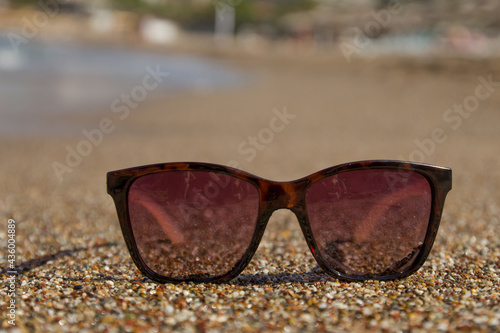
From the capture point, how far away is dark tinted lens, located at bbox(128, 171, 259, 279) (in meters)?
1.58

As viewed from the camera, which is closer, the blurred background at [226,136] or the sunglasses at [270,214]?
the sunglasses at [270,214]

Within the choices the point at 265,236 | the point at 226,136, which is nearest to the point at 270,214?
the point at 265,236

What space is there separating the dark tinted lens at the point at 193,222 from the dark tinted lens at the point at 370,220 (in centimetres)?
22

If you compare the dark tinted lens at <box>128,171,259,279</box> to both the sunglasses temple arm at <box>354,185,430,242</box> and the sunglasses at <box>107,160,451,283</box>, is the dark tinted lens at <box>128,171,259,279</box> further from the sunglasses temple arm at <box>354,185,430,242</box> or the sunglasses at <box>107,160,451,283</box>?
the sunglasses temple arm at <box>354,185,430,242</box>

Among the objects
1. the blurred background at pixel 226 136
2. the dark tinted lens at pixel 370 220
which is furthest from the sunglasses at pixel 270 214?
the blurred background at pixel 226 136

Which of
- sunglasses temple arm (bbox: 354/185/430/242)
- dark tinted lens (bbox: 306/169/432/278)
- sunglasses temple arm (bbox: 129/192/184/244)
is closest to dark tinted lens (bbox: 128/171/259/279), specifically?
sunglasses temple arm (bbox: 129/192/184/244)

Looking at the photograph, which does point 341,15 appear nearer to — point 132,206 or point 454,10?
point 454,10

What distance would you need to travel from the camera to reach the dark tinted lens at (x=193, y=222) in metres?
1.58

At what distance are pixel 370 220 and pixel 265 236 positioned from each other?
0.87m

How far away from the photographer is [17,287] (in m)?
1.57

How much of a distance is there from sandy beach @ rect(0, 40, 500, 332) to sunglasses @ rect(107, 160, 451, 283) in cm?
7

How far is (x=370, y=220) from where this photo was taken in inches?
63.9

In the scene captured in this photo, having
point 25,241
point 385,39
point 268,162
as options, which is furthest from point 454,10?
point 25,241

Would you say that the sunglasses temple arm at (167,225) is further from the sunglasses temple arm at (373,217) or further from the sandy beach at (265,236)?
the sunglasses temple arm at (373,217)
